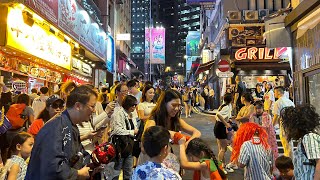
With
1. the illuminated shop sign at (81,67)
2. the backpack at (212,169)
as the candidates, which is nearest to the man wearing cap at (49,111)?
the backpack at (212,169)

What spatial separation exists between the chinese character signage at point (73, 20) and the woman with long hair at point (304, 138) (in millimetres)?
6891

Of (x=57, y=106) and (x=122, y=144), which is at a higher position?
(x=57, y=106)

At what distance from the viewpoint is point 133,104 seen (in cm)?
572

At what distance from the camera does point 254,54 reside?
22188 millimetres

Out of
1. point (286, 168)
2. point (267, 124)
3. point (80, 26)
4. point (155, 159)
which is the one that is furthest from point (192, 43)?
point (155, 159)

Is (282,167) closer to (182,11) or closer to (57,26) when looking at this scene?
(57,26)

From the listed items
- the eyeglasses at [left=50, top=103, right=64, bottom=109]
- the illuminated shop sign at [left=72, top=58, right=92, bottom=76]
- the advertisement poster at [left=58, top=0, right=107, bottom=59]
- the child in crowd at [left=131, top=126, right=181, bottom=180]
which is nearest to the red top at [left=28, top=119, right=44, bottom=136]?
the eyeglasses at [left=50, top=103, right=64, bottom=109]

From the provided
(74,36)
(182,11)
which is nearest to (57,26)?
(74,36)

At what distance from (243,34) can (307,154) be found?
2197 cm

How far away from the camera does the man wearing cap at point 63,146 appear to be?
2.39m

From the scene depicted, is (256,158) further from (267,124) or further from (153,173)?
(153,173)

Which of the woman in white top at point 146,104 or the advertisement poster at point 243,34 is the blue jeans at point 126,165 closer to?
the woman in white top at point 146,104

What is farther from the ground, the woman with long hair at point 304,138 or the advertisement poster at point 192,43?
the advertisement poster at point 192,43

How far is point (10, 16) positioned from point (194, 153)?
21.3 feet
